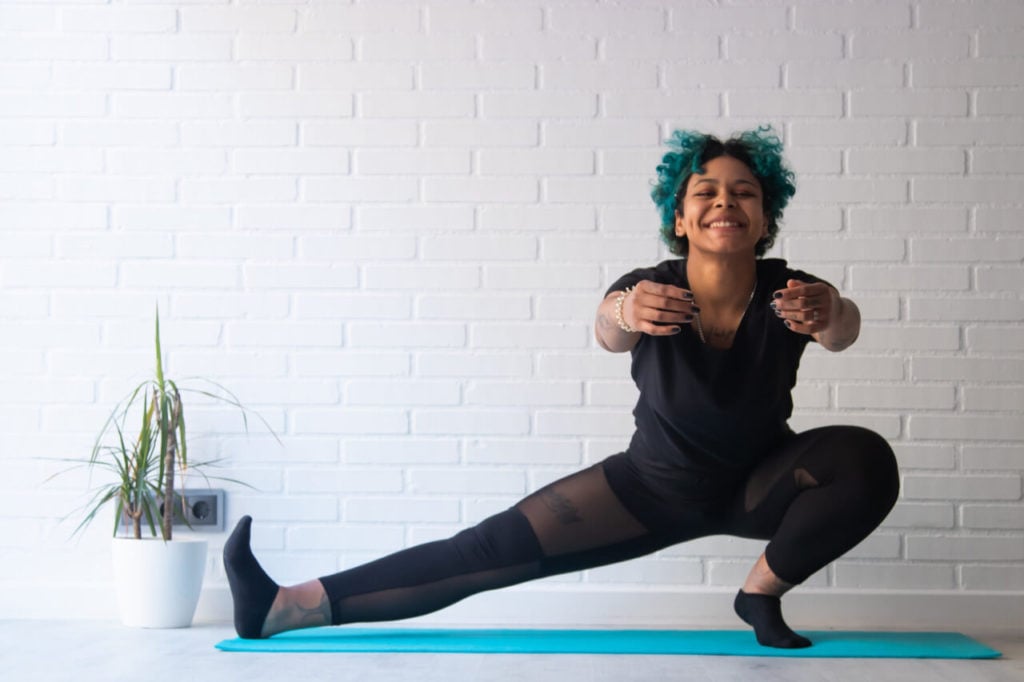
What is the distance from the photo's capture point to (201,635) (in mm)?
3184

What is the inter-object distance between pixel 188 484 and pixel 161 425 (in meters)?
0.30

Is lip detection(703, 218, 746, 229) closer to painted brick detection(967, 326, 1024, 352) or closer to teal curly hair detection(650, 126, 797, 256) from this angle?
teal curly hair detection(650, 126, 797, 256)

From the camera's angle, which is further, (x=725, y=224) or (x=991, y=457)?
(x=991, y=457)

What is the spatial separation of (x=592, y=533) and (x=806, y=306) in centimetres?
78

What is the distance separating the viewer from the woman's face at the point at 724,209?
281 cm

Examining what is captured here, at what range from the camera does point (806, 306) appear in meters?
2.59

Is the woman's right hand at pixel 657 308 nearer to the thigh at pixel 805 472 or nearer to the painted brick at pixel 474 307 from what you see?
the thigh at pixel 805 472

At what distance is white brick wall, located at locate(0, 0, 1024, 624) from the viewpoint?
11.4 feet

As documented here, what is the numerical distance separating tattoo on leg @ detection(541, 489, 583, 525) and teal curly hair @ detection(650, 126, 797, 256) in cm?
74

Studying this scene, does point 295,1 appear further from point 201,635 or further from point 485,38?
point 201,635

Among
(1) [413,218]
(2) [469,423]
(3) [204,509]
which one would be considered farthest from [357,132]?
(3) [204,509]

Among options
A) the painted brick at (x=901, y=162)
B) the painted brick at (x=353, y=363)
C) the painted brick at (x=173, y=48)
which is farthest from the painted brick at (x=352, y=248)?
the painted brick at (x=901, y=162)

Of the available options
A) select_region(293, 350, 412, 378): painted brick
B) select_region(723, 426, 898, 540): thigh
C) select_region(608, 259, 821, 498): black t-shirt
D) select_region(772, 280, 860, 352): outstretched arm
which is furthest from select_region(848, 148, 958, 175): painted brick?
select_region(293, 350, 412, 378): painted brick

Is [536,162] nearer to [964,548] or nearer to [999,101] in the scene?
[999,101]
